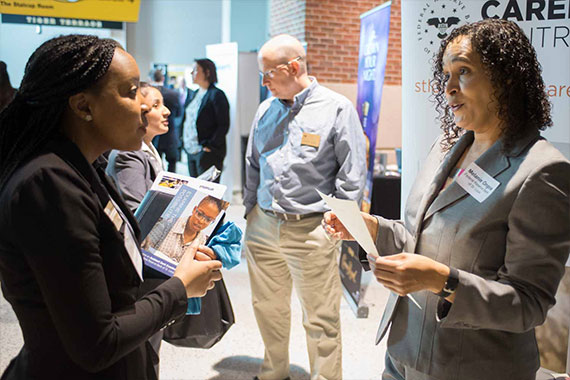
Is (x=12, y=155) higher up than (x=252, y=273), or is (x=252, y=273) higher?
(x=12, y=155)

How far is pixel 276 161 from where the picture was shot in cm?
275

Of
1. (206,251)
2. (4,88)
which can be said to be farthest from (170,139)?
(206,251)

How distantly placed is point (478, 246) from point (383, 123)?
5869 mm

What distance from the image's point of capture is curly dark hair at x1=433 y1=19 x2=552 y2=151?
1.27m

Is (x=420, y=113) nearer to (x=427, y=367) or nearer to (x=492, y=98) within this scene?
(x=492, y=98)

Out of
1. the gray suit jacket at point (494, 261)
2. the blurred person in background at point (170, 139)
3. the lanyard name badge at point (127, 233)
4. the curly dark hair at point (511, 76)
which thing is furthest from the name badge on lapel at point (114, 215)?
the blurred person in background at point (170, 139)

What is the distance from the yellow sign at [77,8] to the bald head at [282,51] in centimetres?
163

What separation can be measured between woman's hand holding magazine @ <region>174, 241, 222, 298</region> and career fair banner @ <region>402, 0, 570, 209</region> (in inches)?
50.5

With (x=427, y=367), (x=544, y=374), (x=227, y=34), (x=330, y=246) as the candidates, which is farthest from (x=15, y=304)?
(x=227, y=34)

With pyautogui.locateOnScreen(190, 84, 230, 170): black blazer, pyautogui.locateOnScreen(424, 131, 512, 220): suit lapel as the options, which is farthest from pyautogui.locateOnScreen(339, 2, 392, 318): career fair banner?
pyautogui.locateOnScreen(424, 131, 512, 220): suit lapel

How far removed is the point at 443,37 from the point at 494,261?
1573 mm

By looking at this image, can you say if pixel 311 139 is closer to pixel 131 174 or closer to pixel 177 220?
pixel 131 174

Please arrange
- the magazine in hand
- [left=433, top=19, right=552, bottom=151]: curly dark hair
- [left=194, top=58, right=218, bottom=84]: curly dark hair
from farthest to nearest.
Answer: [left=194, top=58, right=218, bottom=84]: curly dark hair, the magazine in hand, [left=433, top=19, right=552, bottom=151]: curly dark hair

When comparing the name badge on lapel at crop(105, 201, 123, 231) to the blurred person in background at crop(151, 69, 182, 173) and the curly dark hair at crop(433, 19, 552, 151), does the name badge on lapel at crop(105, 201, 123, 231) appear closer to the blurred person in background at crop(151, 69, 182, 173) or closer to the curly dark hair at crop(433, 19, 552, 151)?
the curly dark hair at crop(433, 19, 552, 151)
